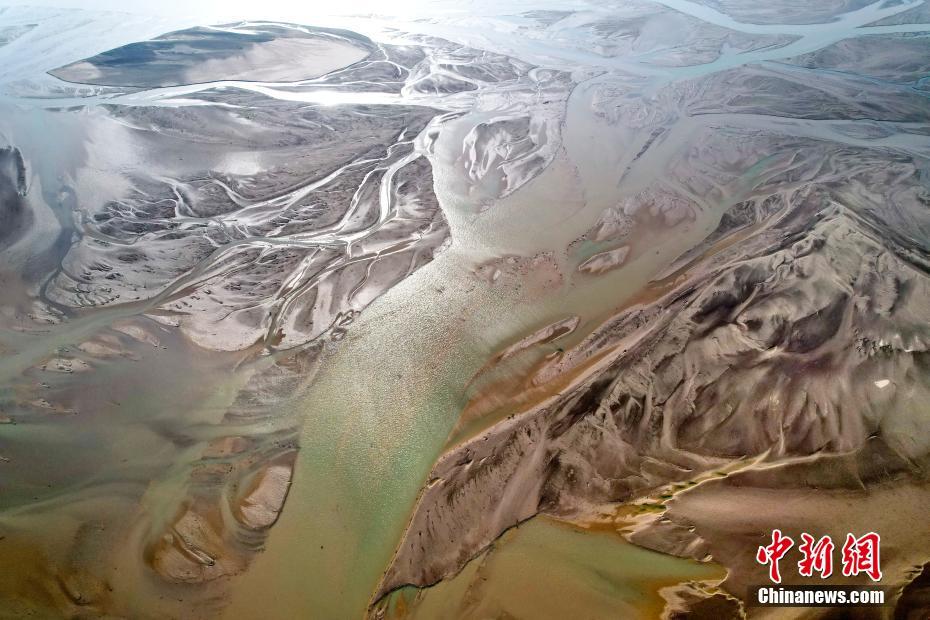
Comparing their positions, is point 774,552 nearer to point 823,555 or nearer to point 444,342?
point 823,555

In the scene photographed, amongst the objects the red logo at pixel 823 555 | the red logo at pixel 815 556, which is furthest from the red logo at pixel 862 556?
the red logo at pixel 815 556

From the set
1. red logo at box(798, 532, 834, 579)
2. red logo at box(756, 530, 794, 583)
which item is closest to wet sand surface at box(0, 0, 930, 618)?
red logo at box(756, 530, 794, 583)

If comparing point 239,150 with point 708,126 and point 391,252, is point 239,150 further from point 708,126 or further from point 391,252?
point 708,126

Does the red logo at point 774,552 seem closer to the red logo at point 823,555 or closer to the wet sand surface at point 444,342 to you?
the red logo at point 823,555

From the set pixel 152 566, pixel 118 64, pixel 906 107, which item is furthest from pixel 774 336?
pixel 118 64

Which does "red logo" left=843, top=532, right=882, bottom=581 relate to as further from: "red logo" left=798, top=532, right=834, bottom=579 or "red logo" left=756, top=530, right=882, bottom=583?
"red logo" left=798, top=532, right=834, bottom=579

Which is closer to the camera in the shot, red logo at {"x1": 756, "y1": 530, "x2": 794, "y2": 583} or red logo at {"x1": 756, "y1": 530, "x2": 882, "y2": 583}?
red logo at {"x1": 756, "y1": 530, "x2": 882, "y2": 583}

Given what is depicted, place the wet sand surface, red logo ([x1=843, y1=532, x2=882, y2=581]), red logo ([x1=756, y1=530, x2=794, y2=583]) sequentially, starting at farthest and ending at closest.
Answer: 1. the wet sand surface
2. red logo ([x1=756, y1=530, x2=794, y2=583])
3. red logo ([x1=843, y1=532, x2=882, y2=581])

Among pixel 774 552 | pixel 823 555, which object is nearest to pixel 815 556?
pixel 823 555
